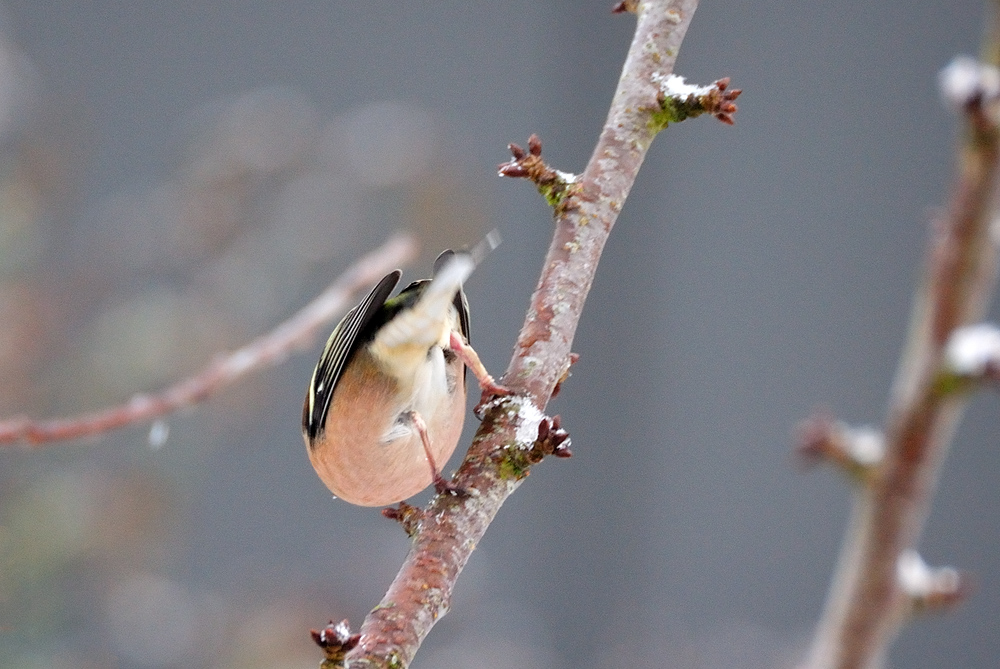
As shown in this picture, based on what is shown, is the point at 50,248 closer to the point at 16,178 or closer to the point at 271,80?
the point at 16,178

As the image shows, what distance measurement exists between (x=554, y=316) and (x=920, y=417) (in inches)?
15.6

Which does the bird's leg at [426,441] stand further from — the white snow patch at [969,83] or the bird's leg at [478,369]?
the white snow patch at [969,83]

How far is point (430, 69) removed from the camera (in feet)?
12.7

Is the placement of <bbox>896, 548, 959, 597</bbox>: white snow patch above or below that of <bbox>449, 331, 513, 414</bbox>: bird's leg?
below

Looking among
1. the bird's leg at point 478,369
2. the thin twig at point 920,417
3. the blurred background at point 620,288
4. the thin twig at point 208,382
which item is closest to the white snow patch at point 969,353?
the thin twig at point 920,417

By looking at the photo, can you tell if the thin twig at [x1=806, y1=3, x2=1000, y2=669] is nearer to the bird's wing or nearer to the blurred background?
the bird's wing

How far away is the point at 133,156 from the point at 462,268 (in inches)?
115

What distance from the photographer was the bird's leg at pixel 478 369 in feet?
2.85

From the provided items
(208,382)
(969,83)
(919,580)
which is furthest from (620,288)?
(969,83)

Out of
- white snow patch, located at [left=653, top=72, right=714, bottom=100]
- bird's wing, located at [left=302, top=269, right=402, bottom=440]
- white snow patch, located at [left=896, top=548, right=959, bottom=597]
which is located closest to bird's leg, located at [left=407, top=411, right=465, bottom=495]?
bird's wing, located at [left=302, top=269, right=402, bottom=440]

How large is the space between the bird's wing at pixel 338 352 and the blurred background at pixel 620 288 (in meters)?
1.12

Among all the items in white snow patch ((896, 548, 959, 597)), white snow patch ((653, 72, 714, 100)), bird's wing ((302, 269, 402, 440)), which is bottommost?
white snow patch ((896, 548, 959, 597))

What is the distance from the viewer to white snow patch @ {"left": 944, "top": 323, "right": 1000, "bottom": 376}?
907 millimetres

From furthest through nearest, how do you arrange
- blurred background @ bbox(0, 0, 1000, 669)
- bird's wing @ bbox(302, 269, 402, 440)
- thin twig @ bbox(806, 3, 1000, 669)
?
blurred background @ bbox(0, 0, 1000, 669) < bird's wing @ bbox(302, 269, 402, 440) < thin twig @ bbox(806, 3, 1000, 669)
